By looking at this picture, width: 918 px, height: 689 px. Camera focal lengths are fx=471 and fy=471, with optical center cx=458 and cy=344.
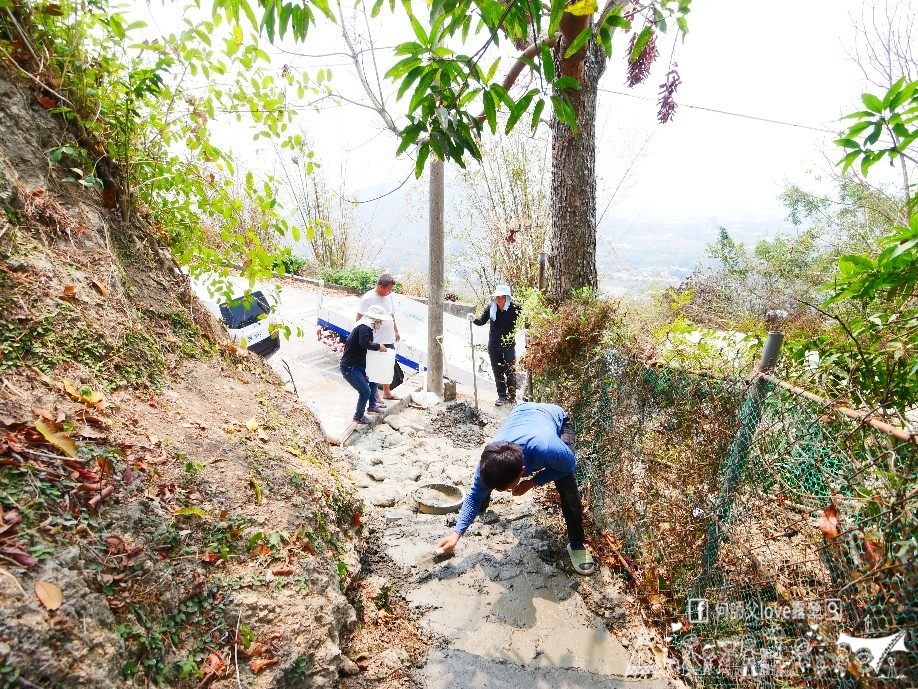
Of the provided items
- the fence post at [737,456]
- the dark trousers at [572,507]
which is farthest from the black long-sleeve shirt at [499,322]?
the fence post at [737,456]

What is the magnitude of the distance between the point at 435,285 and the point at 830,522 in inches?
227

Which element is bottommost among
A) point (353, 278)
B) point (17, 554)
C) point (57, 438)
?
point (353, 278)

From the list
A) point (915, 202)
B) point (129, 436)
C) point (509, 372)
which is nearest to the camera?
point (915, 202)

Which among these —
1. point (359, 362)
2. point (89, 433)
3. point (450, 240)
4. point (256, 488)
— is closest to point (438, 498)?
point (359, 362)

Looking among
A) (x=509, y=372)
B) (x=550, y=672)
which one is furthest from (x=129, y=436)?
(x=509, y=372)

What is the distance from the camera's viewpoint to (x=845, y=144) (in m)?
1.94

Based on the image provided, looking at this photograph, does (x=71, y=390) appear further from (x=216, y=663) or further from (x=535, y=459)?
(x=535, y=459)

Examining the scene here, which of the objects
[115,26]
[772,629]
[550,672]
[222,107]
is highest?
[115,26]

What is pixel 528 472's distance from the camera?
128 inches

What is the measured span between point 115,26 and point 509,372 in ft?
17.9

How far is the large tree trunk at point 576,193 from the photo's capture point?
14.2ft

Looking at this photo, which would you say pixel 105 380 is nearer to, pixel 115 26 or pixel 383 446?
pixel 115 26

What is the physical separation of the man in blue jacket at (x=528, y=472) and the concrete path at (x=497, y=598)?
8.7 inches

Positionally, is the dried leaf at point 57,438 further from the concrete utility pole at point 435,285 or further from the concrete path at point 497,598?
the concrete utility pole at point 435,285
